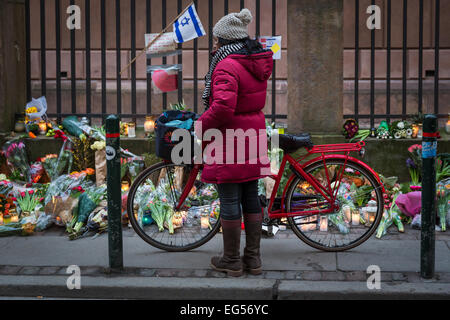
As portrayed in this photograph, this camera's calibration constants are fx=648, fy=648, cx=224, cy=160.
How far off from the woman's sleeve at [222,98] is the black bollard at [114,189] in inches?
29.2

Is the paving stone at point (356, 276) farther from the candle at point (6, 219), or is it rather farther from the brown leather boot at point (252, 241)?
the candle at point (6, 219)

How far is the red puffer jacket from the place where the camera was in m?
4.56

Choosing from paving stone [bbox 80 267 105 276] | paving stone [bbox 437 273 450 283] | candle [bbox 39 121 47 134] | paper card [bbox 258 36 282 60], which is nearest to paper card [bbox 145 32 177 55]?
paper card [bbox 258 36 282 60]

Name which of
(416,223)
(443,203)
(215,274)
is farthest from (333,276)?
(443,203)

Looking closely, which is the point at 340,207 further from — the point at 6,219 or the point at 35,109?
the point at 35,109

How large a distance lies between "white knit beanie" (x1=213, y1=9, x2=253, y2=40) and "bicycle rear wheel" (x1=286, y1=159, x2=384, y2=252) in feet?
4.40

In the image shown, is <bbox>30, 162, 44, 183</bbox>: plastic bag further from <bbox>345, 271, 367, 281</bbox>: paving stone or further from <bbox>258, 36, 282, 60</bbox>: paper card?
<bbox>345, 271, 367, 281</bbox>: paving stone

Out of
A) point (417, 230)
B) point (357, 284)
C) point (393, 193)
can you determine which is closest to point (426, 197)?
point (357, 284)

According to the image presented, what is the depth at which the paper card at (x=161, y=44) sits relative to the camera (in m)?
7.66

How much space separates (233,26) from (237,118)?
67cm

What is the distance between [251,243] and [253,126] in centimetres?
91
